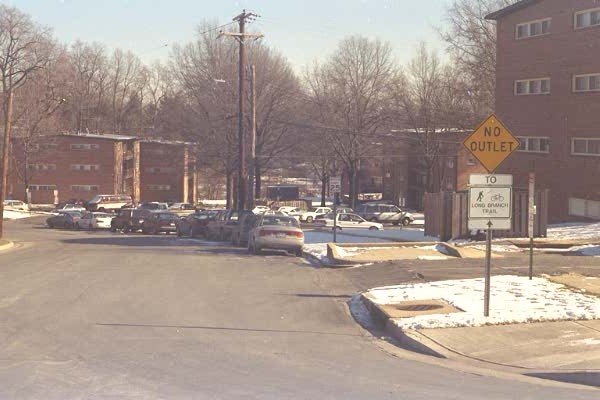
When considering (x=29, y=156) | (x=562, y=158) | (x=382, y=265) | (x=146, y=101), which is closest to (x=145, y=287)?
(x=382, y=265)

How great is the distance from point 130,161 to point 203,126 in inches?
1016

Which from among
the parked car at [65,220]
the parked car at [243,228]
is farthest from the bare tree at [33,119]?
the parked car at [243,228]

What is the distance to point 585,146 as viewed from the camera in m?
37.2

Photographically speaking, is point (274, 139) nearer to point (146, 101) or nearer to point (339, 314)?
point (146, 101)

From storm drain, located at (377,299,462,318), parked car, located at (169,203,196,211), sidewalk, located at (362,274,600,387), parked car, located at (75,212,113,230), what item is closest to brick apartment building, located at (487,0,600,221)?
sidewalk, located at (362,274,600,387)

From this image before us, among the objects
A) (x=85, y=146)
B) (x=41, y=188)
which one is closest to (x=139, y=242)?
(x=85, y=146)

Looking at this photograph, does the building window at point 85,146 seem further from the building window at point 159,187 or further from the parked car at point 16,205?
the building window at point 159,187

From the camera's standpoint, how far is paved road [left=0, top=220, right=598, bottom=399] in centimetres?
812

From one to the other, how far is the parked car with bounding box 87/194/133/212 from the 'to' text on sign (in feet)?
217

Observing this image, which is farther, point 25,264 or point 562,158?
point 562,158

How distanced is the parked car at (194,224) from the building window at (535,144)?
54.1 ft

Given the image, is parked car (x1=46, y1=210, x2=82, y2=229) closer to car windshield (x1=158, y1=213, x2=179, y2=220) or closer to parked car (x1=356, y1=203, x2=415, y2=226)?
car windshield (x1=158, y1=213, x2=179, y2=220)

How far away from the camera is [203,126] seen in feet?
216

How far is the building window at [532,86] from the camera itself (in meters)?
39.4
